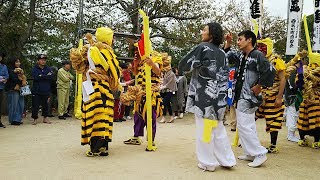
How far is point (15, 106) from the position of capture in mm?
9359

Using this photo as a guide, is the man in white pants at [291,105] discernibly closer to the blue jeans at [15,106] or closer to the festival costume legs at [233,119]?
the festival costume legs at [233,119]

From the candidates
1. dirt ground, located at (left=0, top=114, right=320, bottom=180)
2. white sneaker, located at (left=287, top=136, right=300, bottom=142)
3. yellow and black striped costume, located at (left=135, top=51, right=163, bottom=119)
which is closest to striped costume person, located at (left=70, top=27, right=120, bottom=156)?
dirt ground, located at (left=0, top=114, right=320, bottom=180)

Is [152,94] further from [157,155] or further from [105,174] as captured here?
[105,174]

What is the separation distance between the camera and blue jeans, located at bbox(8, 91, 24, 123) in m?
9.36

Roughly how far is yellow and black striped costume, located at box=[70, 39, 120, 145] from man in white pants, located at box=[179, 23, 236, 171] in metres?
1.23

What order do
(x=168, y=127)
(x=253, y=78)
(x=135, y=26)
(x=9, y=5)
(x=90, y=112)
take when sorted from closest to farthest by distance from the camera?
(x=253, y=78), (x=90, y=112), (x=168, y=127), (x=9, y=5), (x=135, y=26)

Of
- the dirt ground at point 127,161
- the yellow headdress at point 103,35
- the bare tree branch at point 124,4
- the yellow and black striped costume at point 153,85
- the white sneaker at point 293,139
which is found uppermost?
the bare tree branch at point 124,4

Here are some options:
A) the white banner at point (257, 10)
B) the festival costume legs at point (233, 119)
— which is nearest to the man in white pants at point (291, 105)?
the white banner at point (257, 10)

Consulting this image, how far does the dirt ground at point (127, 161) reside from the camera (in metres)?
4.37

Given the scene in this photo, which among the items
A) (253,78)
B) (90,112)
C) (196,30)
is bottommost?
(90,112)

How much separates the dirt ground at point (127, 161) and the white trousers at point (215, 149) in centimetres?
13

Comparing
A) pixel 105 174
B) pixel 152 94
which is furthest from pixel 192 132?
pixel 105 174

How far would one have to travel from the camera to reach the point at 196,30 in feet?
54.9

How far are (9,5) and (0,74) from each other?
5.14 m
